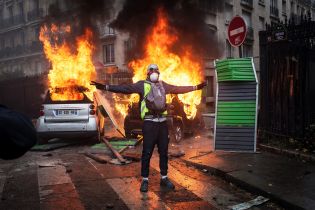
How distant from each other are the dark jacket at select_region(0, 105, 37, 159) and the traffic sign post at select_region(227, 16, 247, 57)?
7142 millimetres

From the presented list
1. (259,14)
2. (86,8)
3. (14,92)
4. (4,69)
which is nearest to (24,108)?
(14,92)

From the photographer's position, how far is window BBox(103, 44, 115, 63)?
3397 cm

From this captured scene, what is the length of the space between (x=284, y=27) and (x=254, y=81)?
50.4 inches

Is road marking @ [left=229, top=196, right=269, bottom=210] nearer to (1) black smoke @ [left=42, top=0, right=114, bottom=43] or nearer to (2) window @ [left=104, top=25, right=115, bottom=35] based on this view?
(1) black smoke @ [left=42, top=0, right=114, bottom=43]

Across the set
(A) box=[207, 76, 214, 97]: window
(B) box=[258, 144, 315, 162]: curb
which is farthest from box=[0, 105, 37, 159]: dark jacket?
(A) box=[207, 76, 214, 97]: window

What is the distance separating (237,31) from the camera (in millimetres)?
8641

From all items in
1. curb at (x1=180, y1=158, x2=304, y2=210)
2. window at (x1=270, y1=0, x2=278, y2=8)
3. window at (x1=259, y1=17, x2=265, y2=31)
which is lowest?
curb at (x1=180, y1=158, x2=304, y2=210)

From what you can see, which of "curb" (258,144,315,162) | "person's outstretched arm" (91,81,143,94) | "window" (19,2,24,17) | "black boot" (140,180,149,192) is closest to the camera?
"black boot" (140,180,149,192)

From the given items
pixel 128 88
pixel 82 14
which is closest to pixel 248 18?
pixel 82 14

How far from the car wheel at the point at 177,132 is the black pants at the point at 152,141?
4850 mm

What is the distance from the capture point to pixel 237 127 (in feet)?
28.1

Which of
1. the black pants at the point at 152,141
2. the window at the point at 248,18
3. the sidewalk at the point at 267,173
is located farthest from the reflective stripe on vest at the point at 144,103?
the window at the point at 248,18

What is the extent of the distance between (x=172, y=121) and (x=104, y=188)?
209 inches

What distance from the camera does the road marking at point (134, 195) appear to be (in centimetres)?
517
